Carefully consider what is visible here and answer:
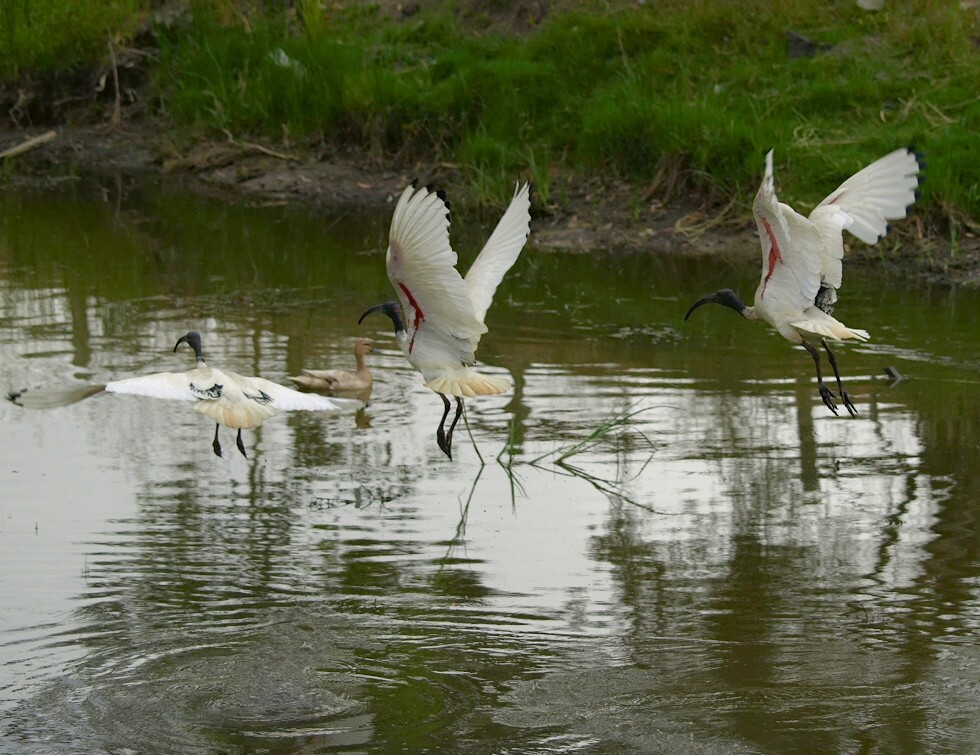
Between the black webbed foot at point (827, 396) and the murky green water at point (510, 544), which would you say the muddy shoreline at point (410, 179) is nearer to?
the murky green water at point (510, 544)

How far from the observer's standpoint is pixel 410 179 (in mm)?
17453

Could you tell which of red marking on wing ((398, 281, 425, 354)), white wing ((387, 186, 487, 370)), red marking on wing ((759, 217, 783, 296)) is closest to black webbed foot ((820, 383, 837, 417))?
red marking on wing ((759, 217, 783, 296))

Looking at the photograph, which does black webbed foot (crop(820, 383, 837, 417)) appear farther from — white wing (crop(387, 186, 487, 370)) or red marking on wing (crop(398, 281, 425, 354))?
red marking on wing (crop(398, 281, 425, 354))

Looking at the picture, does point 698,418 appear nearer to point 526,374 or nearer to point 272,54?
point 526,374

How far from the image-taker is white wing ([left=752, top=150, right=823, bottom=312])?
7932 millimetres

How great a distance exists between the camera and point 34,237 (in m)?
15.9

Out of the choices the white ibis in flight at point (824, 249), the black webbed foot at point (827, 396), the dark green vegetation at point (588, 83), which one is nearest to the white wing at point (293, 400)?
the white ibis in flight at point (824, 249)

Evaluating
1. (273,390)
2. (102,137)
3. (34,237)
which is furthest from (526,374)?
(102,137)

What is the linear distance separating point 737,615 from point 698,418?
3.02 m

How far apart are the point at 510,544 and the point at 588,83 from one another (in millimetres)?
10325

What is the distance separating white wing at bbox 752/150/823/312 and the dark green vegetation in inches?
222

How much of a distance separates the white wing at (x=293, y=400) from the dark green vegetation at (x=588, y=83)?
7897mm

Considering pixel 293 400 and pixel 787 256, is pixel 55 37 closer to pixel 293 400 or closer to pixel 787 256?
pixel 787 256

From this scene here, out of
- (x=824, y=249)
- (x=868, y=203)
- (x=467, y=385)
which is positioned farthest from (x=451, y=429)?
(x=868, y=203)
